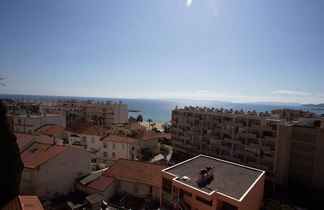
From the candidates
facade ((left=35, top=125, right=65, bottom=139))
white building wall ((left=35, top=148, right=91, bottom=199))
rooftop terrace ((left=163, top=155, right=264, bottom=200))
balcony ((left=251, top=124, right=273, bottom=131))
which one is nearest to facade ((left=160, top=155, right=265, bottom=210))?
rooftop terrace ((left=163, top=155, right=264, bottom=200))

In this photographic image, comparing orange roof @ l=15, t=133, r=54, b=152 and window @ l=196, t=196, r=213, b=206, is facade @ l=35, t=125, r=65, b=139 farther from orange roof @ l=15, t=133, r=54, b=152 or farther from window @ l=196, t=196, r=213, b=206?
window @ l=196, t=196, r=213, b=206

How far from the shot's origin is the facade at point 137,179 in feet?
75.7

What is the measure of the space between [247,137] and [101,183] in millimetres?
31155

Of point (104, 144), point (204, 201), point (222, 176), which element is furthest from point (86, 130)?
point (204, 201)

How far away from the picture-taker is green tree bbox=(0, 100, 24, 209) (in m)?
14.1

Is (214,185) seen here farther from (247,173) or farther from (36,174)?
(36,174)

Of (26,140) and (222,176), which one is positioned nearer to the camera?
(222,176)

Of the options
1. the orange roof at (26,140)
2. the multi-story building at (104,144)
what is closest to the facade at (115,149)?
the multi-story building at (104,144)

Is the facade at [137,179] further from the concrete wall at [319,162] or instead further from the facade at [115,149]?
the concrete wall at [319,162]

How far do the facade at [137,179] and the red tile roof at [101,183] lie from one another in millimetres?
576

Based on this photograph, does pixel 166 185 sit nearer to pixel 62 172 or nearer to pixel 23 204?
pixel 23 204

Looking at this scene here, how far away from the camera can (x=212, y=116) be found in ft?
152

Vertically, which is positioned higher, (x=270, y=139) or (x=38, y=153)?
(x=270, y=139)

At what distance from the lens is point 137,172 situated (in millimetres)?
25141
